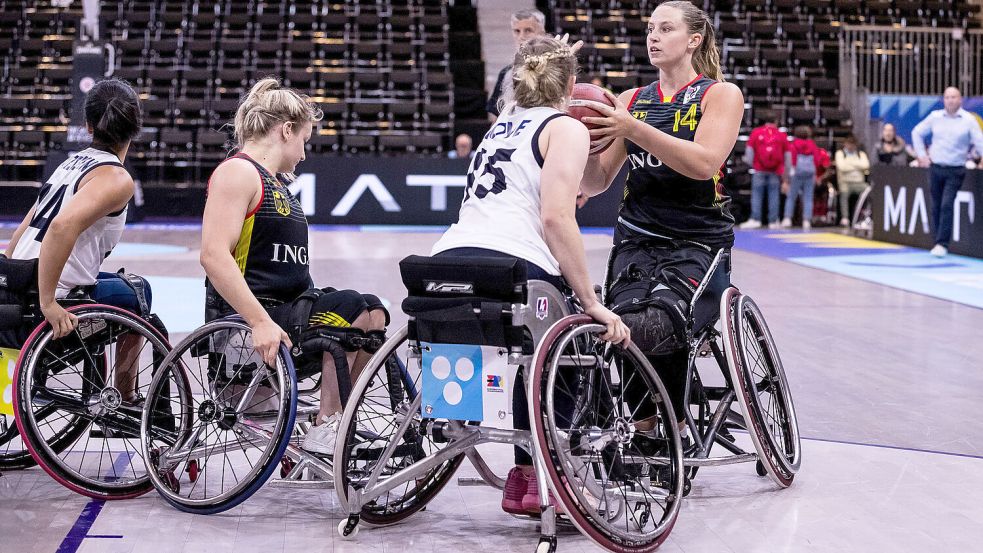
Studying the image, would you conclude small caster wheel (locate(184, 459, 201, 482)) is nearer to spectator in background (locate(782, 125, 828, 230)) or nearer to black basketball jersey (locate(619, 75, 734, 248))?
black basketball jersey (locate(619, 75, 734, 248))

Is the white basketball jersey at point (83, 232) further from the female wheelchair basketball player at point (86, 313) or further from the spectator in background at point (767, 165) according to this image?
the spectator in background at point (767, 165)

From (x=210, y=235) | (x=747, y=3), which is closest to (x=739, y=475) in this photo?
(x=210, y=235)

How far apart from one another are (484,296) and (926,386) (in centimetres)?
335

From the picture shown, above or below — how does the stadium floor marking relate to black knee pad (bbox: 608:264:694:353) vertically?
below

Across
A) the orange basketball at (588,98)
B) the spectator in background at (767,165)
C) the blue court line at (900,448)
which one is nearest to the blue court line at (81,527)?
the orange basketball at (588,98)

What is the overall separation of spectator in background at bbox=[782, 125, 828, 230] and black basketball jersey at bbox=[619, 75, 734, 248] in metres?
12.3

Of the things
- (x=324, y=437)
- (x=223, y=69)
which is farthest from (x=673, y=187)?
(x=223, y=69)

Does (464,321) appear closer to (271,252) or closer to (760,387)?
(271,252)

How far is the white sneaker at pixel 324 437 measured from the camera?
347 centimetres

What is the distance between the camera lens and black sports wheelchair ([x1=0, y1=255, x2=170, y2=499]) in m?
3.62

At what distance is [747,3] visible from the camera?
20.2 m

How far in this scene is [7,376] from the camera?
3.82 meters

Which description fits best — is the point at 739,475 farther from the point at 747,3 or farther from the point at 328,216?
the point at 747,3

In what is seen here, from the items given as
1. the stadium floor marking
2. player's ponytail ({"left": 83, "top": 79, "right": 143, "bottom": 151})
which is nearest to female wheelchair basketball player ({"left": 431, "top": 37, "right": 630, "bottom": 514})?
player's ponytail ({"left": 83, "top": 79, "right": 143, "bottom": 151})
